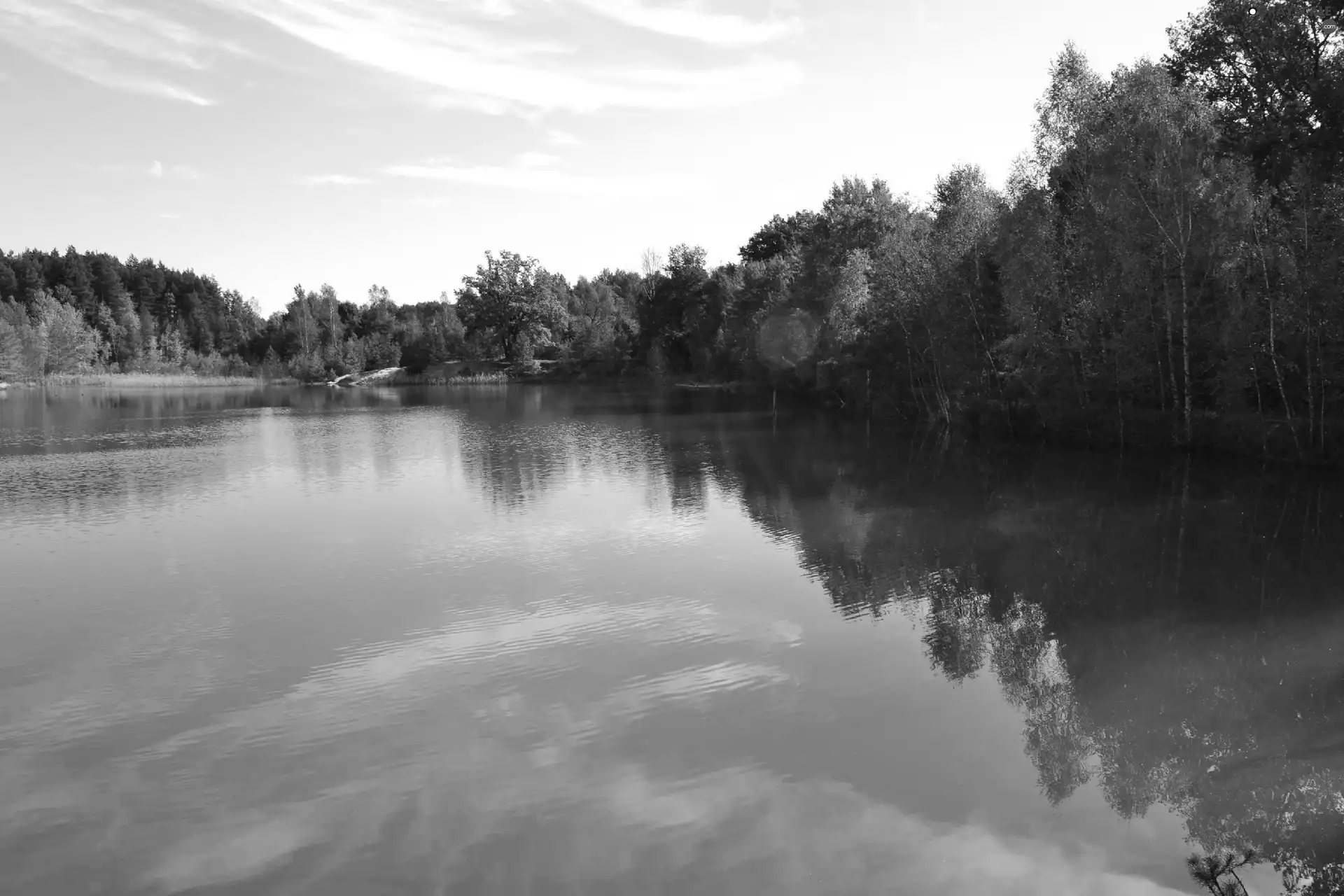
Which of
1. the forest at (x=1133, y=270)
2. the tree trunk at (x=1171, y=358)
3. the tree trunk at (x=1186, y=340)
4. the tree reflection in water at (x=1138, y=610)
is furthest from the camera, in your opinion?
the tree trunk at (x=1171, y=358)

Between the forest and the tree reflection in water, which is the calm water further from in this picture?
the forest

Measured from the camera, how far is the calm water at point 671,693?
8.73m

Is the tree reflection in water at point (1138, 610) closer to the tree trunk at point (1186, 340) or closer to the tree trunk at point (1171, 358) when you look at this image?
the tree trunk at point (1186, 340)

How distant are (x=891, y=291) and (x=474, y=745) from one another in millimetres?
43923

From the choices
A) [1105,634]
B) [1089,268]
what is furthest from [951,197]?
[1105,634]

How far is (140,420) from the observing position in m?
60.4

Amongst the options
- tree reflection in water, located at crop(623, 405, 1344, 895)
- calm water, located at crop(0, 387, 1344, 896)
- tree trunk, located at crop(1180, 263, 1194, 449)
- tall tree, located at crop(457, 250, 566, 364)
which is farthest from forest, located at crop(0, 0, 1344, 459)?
tall tree, located at crop(457, 250, 566, 364)

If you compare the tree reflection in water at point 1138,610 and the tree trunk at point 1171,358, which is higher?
the tree trunk at point 1171,358

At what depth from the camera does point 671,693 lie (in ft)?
41.3

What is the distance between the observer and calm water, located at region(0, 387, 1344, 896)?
8.73 meters

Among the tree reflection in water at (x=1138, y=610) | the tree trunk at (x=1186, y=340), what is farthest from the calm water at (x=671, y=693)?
the tree trunk at (x=1186, y=340)

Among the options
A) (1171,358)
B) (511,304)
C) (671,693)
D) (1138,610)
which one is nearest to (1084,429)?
(1171,358)

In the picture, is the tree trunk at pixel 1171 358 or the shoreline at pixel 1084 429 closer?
the shoreline at pixel 1084 429

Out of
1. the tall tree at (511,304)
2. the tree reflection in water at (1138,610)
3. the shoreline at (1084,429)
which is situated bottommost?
the tree reflection in water at (1138,610)
